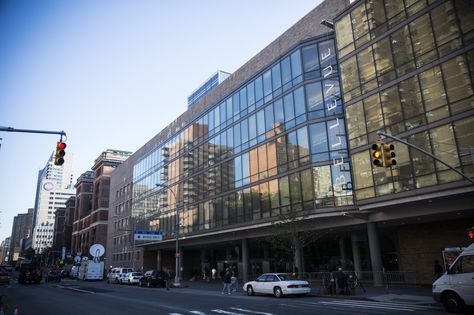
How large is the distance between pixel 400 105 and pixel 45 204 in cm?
18608

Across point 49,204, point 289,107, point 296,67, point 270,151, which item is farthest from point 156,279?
point 49,204

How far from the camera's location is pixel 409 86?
81.2ft

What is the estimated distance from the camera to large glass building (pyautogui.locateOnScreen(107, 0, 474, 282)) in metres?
23.1

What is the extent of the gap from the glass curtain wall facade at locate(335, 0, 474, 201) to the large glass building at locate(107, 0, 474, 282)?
7cm

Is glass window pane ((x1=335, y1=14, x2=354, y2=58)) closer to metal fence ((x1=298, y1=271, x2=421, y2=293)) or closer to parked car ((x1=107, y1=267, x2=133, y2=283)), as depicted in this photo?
metal fence ((x1=298, y1=271, x2=421, y2=293))

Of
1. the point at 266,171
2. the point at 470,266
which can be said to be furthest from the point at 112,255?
the point at 470,266

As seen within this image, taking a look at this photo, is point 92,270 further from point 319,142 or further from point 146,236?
point 319,142

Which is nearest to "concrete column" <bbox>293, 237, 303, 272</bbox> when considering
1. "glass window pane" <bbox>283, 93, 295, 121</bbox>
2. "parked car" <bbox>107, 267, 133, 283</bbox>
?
"glass window pane" <bbox>283, 93, 295, 121</bbox>

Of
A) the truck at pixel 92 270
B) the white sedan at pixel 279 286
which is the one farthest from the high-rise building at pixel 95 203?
the white sedan at pixel 279 286

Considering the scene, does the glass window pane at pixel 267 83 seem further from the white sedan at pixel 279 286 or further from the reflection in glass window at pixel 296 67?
the white sedan at pixel 279 286

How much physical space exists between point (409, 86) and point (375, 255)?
11.7 m

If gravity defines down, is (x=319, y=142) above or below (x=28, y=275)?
above

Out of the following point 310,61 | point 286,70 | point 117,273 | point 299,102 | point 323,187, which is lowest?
point 117,273

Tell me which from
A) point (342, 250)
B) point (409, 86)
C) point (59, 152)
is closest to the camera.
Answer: point (59, 152)
